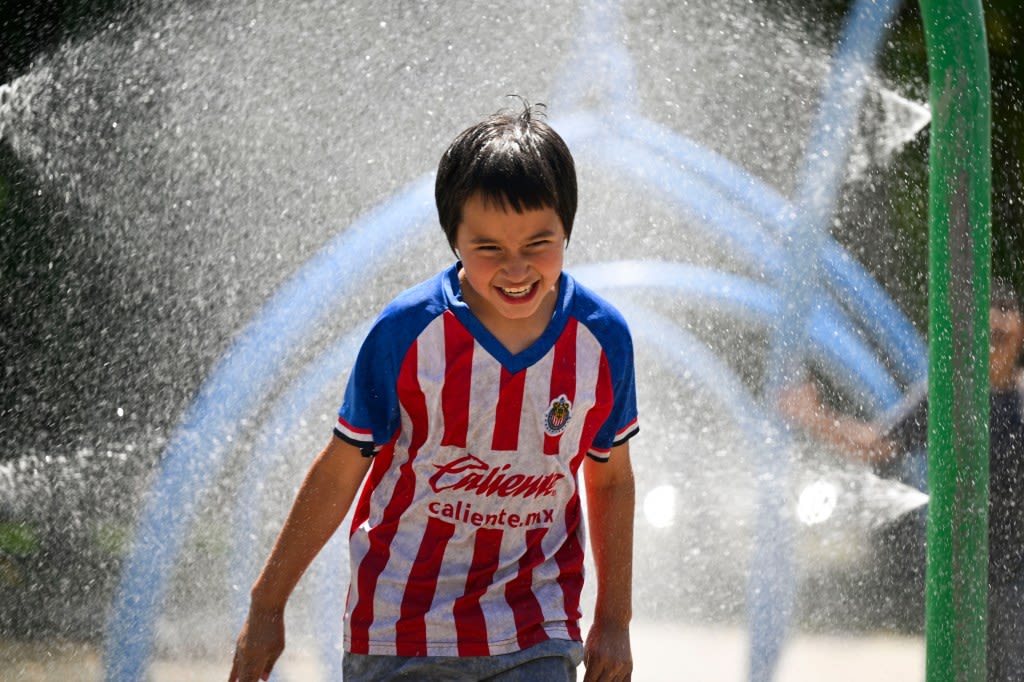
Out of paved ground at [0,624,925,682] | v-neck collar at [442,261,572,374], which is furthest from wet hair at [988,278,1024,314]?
v-neck collar at [442,261,572,374]

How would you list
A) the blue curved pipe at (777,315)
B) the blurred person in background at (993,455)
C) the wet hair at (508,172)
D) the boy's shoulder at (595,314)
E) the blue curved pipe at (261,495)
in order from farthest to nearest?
the blue curved pipe at (777,315), the blue curved pipe at (261,495), the blurred person in background at (993,455), the boy's shoulder at (595,314), the wet hair at (508,172)

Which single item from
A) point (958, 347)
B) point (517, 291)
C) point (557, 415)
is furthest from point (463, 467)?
point (958, 347)

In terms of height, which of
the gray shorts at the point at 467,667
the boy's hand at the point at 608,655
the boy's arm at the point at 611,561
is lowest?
the gray shorts at the point at 467,667

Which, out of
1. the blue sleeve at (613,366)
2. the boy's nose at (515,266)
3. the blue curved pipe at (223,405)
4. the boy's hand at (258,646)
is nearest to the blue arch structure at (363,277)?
Result: the blue curved pipe at (223,405)

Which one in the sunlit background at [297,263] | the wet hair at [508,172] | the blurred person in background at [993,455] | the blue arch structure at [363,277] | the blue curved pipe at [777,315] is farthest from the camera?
the blue curved pipe at [777,315]

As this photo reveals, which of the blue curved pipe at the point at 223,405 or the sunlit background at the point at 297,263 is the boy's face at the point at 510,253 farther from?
the blue curved pipe at the point at 223,405

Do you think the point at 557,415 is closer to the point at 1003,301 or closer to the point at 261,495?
the point at 261,495

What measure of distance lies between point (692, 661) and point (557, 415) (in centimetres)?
203

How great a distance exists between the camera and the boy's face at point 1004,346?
3.58 m

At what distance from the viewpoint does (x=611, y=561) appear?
202 centimetres

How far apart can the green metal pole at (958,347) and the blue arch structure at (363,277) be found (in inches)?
58.2

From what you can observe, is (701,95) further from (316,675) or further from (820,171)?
(316,675)

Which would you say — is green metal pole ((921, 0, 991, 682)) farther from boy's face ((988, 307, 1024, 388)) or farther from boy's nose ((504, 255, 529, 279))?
boy's face ((988, 307, 1024, 388))

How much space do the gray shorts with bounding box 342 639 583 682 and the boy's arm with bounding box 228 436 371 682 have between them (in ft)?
0.37
